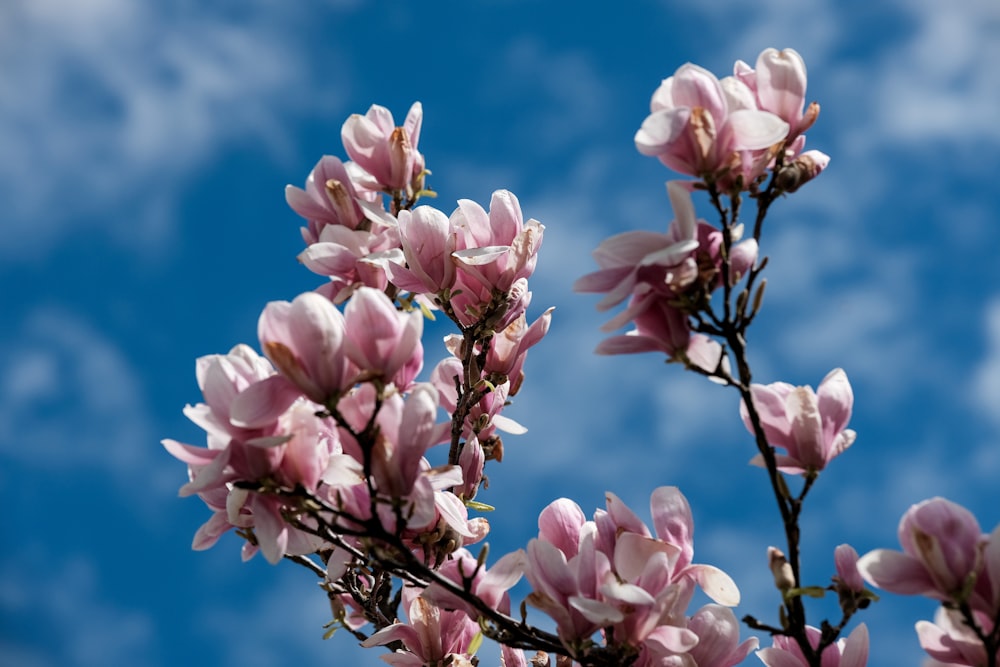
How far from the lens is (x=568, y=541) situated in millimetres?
1900

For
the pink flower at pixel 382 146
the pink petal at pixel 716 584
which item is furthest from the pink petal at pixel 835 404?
the pink flower at pixel 382 146

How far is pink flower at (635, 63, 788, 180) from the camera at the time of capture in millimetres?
1631

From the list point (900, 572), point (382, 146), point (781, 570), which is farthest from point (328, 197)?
point (900, 572)

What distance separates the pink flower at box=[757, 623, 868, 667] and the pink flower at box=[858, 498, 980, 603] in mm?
324

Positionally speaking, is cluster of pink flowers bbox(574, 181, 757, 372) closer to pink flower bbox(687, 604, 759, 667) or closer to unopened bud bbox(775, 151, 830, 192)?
unopened bud bbox(775, 151, 830, 192)

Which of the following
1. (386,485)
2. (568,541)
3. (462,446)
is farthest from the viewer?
(462,446)

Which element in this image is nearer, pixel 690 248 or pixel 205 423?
pixel 690 248

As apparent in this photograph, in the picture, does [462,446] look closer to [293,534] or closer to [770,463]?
[293,534]

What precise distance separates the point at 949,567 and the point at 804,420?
1.15ft

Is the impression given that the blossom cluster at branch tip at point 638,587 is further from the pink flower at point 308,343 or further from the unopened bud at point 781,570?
the pink flower at point 308,343

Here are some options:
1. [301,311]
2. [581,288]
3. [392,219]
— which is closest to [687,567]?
[581,288]

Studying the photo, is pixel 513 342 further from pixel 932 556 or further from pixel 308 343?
pixel 932 556

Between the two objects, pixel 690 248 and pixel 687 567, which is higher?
pixel 690 248

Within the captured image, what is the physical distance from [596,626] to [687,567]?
232 millimetres
